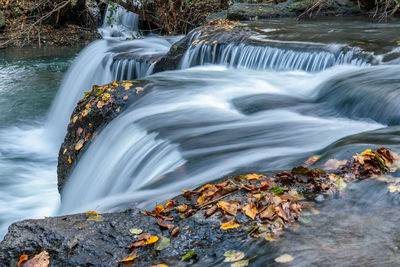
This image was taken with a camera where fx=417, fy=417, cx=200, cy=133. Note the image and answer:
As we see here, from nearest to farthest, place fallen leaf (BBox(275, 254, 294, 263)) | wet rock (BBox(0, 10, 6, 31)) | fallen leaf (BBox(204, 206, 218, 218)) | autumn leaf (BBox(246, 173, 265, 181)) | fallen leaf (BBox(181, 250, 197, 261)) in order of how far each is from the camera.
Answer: fallen leaf (BBox(275, 254, 294, 263))
fallen leaf (BBox(181, 250, 197, 261))
fallen leaf (BBox(204, 206, 218, 218))
autumn leaf (BBox(246, 173, 265, 181))
wet rock (BBox(0, 10, 6, 31))

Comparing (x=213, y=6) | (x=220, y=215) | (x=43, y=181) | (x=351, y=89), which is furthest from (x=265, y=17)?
(x=220, y=215)

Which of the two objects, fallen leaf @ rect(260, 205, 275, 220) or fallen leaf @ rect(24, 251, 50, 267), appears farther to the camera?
fallen leaf @ rect(260, 205, 275, 220)

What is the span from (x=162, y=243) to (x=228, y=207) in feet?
1.49

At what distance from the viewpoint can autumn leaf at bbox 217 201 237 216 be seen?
245 cm

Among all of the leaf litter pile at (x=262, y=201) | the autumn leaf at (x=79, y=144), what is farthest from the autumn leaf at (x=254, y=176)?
the autumn leaf at (x=79, y=144)

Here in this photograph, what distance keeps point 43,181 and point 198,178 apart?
395cm

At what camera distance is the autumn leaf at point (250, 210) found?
2.40 m

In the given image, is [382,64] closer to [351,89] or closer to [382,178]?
[351,89]

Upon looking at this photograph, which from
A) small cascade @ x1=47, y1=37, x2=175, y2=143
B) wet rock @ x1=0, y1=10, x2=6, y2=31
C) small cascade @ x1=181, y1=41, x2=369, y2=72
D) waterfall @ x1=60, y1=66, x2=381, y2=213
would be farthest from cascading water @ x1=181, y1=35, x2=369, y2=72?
wet rock @ x1=0, y1=10, x2=6, y2=31

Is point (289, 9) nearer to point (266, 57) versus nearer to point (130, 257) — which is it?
point (266, 57)

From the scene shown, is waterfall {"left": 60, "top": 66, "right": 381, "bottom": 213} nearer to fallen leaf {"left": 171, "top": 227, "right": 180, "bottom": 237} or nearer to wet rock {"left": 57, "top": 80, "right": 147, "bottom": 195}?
wet rock {"left": 57, "top": 80, "right": 147, "bottom": 195}

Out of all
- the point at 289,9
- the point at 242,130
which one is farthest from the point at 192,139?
→ the point at 289,9

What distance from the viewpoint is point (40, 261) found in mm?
2221

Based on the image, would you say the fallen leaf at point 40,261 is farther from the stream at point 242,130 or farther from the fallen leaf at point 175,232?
the stream at point 242,130
